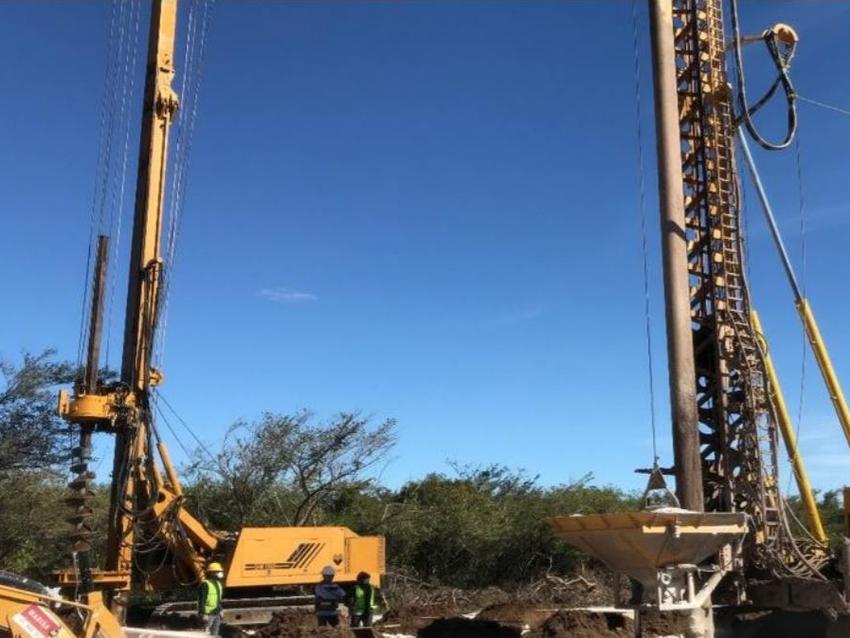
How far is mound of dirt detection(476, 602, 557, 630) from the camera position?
17328 millimetres

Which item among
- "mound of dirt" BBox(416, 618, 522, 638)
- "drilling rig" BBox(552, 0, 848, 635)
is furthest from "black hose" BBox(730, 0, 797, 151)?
"mound of dirt" BBox(416, 618, 522, 638)

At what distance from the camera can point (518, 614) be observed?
18438mm

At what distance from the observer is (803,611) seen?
1705cm

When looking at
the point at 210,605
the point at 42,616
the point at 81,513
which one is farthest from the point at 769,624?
the point at 42,616

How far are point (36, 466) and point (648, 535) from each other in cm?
1857

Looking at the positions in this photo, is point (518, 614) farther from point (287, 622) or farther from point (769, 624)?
point (287, 622)

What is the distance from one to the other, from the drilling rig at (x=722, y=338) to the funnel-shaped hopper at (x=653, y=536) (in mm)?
1137

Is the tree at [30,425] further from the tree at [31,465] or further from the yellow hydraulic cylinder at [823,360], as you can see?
the yellow hydraulic cylinder at [823,360]

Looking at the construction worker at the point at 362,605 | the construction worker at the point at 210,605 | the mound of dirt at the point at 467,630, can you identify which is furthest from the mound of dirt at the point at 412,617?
the construction worker at the point at 210,605

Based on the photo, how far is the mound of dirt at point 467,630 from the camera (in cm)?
1523

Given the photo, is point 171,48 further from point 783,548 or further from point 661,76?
point 783,548

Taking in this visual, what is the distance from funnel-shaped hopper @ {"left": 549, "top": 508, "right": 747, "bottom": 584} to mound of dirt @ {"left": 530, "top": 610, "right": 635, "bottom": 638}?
247cm

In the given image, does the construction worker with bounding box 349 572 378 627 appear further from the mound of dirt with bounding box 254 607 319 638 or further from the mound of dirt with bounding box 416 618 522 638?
the mound of dirt with bounding box 416 618 522 638

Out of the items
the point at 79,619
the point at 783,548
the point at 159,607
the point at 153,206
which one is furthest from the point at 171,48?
the point at 783,548
